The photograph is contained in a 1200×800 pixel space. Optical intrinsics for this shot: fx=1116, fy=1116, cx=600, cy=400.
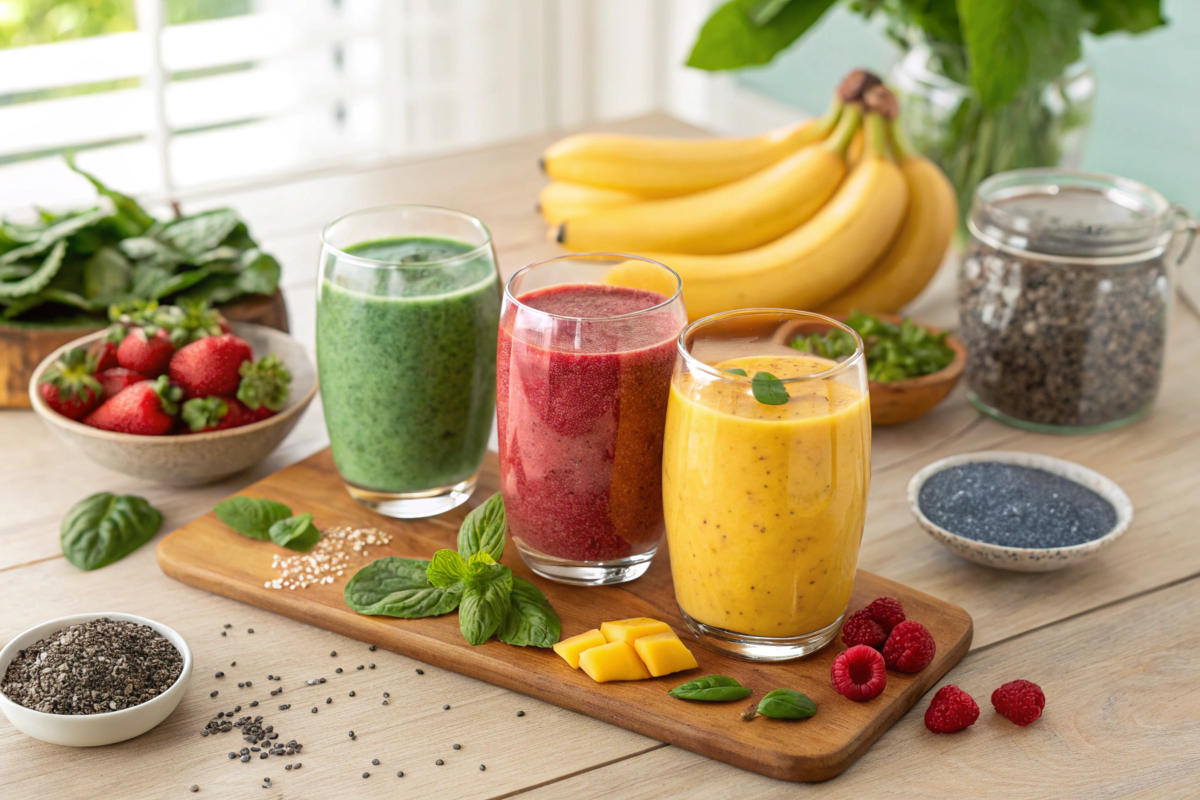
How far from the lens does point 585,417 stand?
0.98 metres

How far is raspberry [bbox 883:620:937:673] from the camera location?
948mm

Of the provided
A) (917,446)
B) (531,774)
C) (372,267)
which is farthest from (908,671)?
(372,267)

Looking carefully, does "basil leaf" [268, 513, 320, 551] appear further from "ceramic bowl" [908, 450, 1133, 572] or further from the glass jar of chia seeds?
the glass jar of chia seeds

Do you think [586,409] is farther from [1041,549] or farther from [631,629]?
[1041,549]

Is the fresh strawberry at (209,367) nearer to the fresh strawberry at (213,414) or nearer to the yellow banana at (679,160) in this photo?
the fresh strawberry at (213,414)

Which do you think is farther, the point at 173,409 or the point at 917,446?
the point at 917,446

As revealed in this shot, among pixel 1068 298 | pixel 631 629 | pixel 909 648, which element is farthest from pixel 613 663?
pixel 1068 298

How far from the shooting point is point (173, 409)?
3.96 ft

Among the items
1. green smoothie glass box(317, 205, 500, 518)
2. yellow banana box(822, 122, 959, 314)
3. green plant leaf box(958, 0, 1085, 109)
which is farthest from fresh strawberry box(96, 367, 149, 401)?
green plant leaf box(958, 0, 1085, 109)

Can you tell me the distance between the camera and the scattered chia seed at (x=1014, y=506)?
1.13 metres

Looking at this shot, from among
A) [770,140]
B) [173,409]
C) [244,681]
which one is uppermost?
[770,140]

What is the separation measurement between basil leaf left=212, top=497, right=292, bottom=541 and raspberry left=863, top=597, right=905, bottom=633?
0.60 m

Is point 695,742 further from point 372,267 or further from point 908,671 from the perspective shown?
point 372,267

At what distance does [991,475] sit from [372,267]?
70 centimetres
